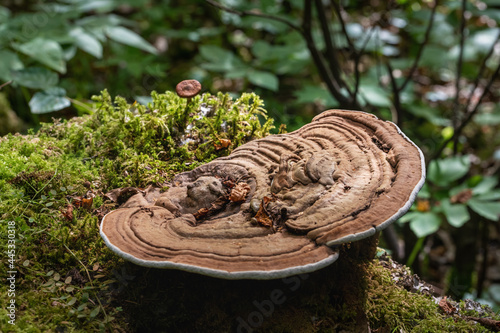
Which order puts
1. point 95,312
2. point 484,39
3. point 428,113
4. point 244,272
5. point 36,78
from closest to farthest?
point 244,272 < point 95,312 < point 36,78 < point 484,39 < point 428,113

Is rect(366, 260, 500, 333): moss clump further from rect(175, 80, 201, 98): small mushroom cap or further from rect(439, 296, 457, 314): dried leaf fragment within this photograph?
rect(175, 80, 201, 98): small mushroom cap

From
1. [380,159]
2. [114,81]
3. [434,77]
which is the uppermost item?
[380,159]

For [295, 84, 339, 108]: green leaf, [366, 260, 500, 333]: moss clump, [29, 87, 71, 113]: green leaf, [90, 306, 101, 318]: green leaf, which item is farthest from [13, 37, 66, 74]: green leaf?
[366, 260, 500, 333]: moss clump

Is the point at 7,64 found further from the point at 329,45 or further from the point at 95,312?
the point at 329,45

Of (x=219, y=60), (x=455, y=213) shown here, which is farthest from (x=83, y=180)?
(x=455, y=213)

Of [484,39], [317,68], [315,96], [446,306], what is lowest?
[446,306]

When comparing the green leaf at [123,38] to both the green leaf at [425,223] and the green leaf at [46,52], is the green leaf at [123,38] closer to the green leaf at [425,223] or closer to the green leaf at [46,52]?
the green leaf at [46,52]

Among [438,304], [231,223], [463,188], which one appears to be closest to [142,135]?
[231,223]

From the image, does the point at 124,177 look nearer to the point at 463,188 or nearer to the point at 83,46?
the point at 83,46
